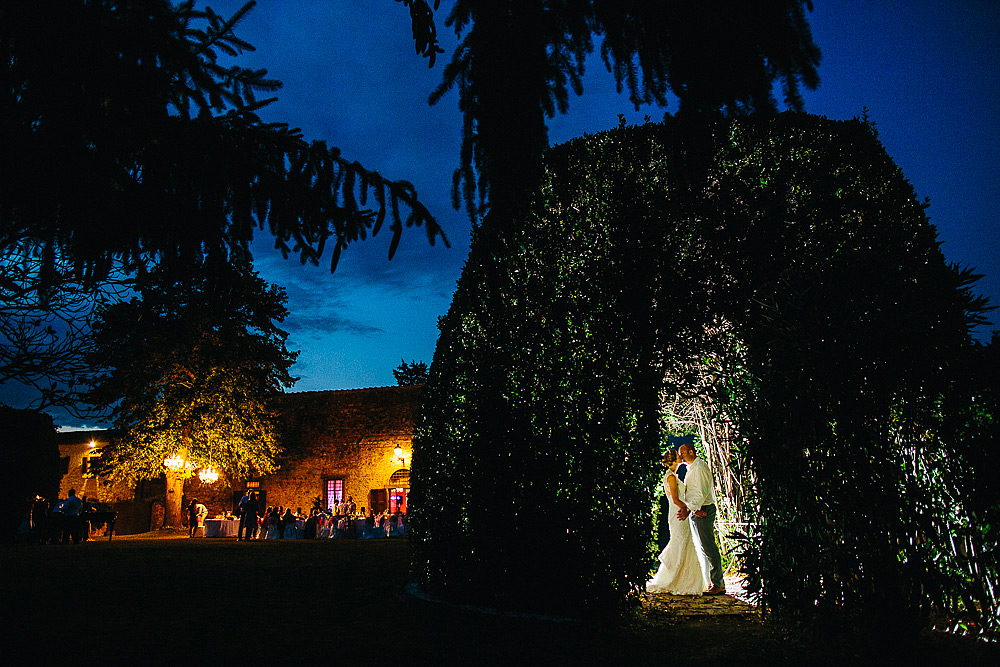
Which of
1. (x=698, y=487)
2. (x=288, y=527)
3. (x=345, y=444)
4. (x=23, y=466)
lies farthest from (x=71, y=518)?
(x=698, y=487)

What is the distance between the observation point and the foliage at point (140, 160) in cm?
282

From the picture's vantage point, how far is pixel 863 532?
309 centimetres

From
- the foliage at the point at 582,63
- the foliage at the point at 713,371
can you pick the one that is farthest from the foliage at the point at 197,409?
the foliage at the point at 582,63

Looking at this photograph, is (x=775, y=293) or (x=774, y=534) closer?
(x=774, y=534)

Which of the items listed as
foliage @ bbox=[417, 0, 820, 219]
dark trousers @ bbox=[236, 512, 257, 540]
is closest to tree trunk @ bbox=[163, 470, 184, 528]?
dark trousers @ bbox=[236, 512, 257, 540]

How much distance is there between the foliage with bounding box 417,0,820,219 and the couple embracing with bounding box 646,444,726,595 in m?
4.18

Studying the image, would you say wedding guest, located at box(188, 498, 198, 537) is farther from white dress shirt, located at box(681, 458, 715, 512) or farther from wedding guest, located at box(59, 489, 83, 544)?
white dress shirt, located at box(681, 458, 715, 512)

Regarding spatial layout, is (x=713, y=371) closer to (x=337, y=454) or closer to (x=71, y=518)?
(x=71, y=518)

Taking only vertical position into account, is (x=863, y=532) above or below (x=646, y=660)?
above

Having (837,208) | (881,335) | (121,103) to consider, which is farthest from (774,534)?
(121,103)

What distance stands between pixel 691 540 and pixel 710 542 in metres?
0.27

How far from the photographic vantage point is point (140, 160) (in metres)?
3.11

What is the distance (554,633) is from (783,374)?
2.28 m

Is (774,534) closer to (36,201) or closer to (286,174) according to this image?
(286,174)
